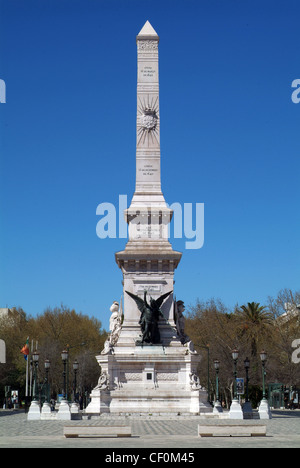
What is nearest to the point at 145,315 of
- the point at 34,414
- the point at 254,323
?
the point at 34,414

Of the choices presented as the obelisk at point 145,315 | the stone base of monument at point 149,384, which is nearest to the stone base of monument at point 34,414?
the stone base of monument at point 149,384

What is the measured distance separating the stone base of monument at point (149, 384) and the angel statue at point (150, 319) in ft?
1.47

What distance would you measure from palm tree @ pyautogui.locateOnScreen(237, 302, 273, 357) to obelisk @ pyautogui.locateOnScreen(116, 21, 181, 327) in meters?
29.4

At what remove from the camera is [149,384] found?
39750mm

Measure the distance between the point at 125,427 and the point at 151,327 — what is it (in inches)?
776

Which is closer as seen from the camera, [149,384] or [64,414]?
[64,414]

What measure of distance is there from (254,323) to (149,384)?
115 feet

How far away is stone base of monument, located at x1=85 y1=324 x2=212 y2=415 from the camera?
38931 millimetres

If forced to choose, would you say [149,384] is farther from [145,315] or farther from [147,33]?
[147,33]

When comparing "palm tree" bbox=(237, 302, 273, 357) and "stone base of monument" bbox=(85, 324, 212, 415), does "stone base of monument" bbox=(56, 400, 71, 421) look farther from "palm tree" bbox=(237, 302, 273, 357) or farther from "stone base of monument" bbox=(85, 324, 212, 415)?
"palm tree" bbox=(237, 302, 273, 357)

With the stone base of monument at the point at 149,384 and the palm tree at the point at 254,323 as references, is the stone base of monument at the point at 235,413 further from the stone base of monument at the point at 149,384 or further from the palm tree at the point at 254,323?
the palm tree at the point at 254,323

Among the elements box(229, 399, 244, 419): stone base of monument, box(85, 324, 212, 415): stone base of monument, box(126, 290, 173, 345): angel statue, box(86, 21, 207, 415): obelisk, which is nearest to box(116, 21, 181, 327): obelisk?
box(86, 21, 207, 415): obelisk
